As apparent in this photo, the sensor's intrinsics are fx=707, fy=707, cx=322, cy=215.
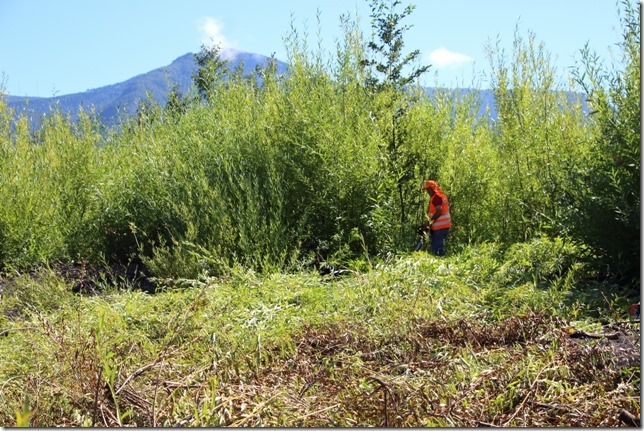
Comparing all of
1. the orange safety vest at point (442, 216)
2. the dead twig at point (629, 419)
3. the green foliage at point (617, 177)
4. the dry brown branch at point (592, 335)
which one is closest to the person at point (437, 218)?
the orange safety vest at point (442, 216)

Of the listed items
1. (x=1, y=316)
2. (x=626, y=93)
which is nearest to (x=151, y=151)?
(x=1, y=316)

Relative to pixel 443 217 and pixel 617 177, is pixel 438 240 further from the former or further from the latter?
pixel 617 177

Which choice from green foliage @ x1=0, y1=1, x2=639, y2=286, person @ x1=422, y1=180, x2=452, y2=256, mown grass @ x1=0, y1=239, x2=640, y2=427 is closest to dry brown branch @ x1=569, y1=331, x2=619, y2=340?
mown grass @ x1=0, y1=239, x2=640, y2=427

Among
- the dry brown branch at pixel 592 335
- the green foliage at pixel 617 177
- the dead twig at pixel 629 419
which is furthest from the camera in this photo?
the green foliage at pixel 617 177

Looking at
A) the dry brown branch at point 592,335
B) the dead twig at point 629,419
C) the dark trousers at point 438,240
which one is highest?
the dead twig at point 629,419

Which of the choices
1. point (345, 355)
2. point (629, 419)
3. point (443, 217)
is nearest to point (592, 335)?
point (629, 419)

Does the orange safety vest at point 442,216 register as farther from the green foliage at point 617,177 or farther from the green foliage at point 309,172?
the green foliage at point 617,177

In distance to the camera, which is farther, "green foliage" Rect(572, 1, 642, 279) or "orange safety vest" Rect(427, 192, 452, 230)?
"orange safety vest" Rect(427, 192, 452, 230)

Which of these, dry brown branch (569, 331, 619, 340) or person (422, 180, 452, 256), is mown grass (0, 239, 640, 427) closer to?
dry brown branch (569, 331, 619, 340)

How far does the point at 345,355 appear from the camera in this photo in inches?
144

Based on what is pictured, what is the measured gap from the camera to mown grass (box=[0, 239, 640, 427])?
278 centimetres

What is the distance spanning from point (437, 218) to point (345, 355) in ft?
→ 16.6

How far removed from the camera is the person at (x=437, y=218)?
8430 millimetres

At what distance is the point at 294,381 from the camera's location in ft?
10.8
